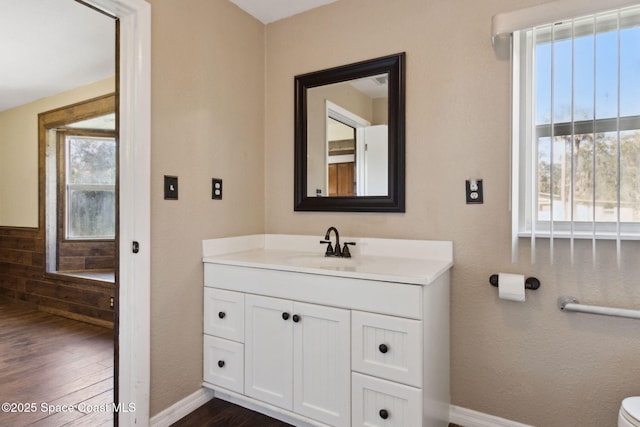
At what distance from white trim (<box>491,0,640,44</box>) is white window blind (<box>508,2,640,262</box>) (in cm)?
3

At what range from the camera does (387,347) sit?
1.40 meters

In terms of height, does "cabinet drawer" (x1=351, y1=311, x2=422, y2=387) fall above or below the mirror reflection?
below

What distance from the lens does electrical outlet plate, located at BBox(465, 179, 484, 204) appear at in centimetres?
172

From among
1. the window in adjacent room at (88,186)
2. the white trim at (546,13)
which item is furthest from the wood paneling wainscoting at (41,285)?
the white trim at (546,13)

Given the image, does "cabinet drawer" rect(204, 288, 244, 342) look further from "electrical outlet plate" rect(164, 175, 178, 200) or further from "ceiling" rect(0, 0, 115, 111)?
"ceiling" rect(0, 0, 115, 111)

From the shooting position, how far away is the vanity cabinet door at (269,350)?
1.65 metres

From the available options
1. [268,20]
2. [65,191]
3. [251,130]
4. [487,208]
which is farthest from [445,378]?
[65,191]

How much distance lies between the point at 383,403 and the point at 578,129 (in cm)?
144

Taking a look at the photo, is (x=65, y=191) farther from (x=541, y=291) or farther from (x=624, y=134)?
(x=624, y=134)

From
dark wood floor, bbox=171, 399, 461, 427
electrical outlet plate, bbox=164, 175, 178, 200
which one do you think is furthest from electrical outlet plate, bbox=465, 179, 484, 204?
electrical outlet plate, bbox=164, 175, 178, 200

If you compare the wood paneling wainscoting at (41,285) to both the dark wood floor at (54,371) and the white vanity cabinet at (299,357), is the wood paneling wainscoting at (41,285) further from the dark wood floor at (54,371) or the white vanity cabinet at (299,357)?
the white vanity cabinet at (299,357)

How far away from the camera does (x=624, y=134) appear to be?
1.45 meters

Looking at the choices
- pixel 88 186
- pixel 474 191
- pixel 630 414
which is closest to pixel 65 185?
pixel 88 186

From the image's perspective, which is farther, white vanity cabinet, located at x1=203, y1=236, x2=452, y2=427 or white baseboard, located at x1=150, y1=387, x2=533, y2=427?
white baseboard, located at x1=150, y1=387, x2=533, y2=427
